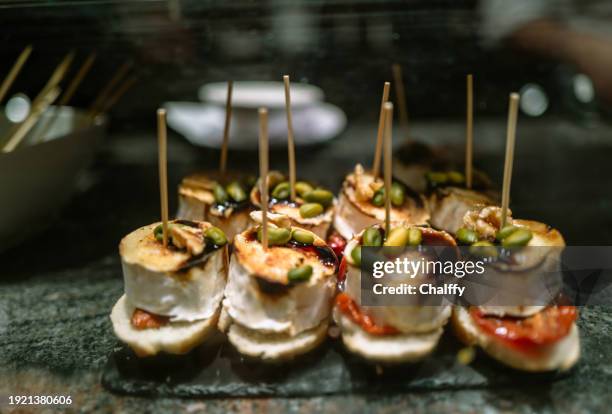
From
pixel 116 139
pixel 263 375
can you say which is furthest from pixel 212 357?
pixel 116 139

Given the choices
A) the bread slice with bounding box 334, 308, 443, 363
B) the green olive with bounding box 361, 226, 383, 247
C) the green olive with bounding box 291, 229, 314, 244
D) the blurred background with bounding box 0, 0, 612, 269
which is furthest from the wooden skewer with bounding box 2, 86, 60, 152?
the bread slice with bounding box 334, 308, 443, 363

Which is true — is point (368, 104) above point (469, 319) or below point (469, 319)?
above

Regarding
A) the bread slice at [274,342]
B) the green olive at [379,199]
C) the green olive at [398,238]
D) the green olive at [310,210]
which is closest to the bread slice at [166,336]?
the bread slice at [274,342]

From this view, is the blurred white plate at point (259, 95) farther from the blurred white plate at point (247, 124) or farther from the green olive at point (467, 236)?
the green olive at point (467, 236)

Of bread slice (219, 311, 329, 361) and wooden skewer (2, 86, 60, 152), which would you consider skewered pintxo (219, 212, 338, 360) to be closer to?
bread slice (219, 311, 329, 361)

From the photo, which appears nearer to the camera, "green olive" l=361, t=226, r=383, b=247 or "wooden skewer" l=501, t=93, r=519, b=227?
"wooden skewer" l=501, t=93, r=519, b=227

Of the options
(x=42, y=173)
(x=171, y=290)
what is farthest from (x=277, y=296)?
(x=42, y=173)

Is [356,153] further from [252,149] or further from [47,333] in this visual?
[47,333]

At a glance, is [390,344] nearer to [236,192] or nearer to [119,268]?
[236,192]
